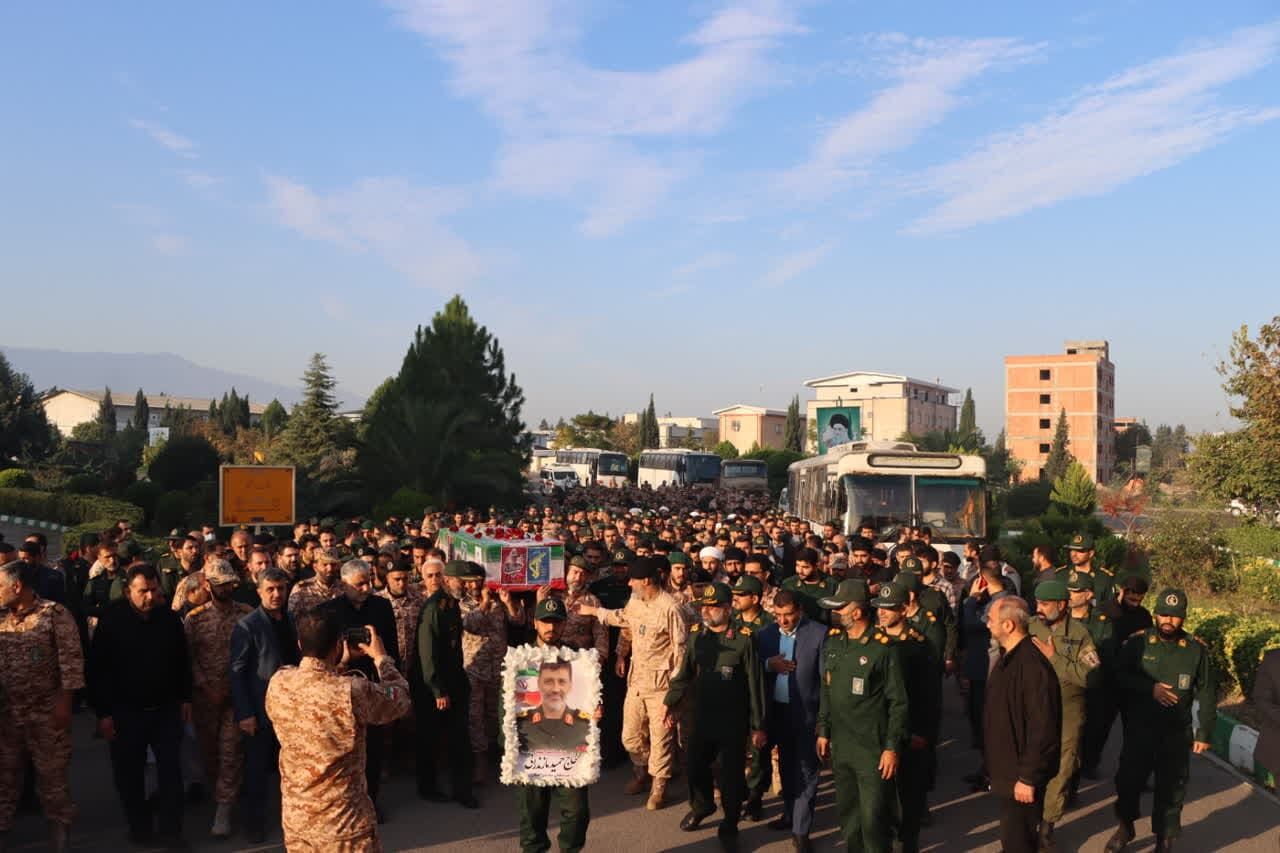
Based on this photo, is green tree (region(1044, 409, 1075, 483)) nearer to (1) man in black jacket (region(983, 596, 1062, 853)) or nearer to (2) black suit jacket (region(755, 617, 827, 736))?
(2) black suit jacket (region(755, 617, 827, 736))

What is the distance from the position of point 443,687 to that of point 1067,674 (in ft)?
14.5

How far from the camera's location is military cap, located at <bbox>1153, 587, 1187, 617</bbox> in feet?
23.1

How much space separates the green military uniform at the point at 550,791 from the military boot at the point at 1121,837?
12.2 ft

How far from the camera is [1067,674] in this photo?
7.24 m

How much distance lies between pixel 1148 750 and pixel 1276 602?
1370 cm

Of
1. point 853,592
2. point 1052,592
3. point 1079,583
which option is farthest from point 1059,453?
point 853,592

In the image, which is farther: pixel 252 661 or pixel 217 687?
A: pixel 217 687

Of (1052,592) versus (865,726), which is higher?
(1052,592)

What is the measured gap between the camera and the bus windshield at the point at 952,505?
1780 cm

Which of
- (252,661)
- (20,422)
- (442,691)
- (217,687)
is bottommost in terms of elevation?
(442,691)

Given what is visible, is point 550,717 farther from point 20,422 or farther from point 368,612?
point 20,422

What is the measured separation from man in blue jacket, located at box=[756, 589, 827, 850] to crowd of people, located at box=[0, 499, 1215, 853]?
0.8 inches

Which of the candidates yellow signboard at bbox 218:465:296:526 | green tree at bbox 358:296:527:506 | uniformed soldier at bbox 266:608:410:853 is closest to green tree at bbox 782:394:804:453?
green tree at bbox 358:296:527:506

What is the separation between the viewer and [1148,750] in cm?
707
